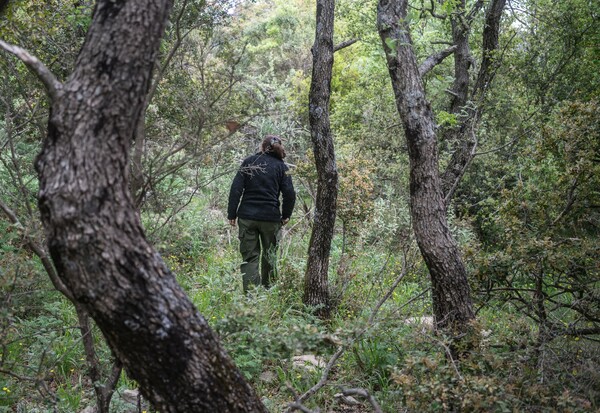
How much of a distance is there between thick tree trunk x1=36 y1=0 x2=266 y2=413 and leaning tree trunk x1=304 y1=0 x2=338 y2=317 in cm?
→ 383

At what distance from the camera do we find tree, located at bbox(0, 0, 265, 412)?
2.48 meters

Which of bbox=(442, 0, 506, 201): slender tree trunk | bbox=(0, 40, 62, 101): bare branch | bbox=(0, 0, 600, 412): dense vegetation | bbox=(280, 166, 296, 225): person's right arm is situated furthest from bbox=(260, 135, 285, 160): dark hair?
bbox=(0, 40, 62, 101): bare branch

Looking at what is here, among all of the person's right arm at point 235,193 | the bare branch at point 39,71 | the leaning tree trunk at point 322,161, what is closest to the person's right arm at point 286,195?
the person's right arm at point 235,193

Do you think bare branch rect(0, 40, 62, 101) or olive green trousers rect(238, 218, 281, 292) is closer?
bare branch rect(0, 40, 62, 101)

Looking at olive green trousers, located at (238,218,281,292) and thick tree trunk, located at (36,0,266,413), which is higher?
thick tree trunk, located at (36,0,266,413)

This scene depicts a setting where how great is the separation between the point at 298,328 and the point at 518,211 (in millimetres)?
2567

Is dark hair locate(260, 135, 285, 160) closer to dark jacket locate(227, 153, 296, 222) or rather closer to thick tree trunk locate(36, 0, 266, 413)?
dark jacket locate(227, 153, 296, 222)

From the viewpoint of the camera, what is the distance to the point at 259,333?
391 cm

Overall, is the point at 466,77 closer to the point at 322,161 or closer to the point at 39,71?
the point at 322,161

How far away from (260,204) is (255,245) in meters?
0.52

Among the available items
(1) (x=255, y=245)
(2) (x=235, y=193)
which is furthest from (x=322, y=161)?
(1) (x=255, y=245)

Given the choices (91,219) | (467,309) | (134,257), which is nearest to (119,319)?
(134,257)

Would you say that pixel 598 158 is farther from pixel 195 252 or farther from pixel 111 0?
pixel 195 252

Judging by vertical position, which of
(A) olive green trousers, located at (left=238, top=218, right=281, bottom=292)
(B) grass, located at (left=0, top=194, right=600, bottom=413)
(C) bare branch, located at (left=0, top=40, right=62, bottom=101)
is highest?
(C) bare branch, located at (left=0, top=40, right=62, bottom=101)
